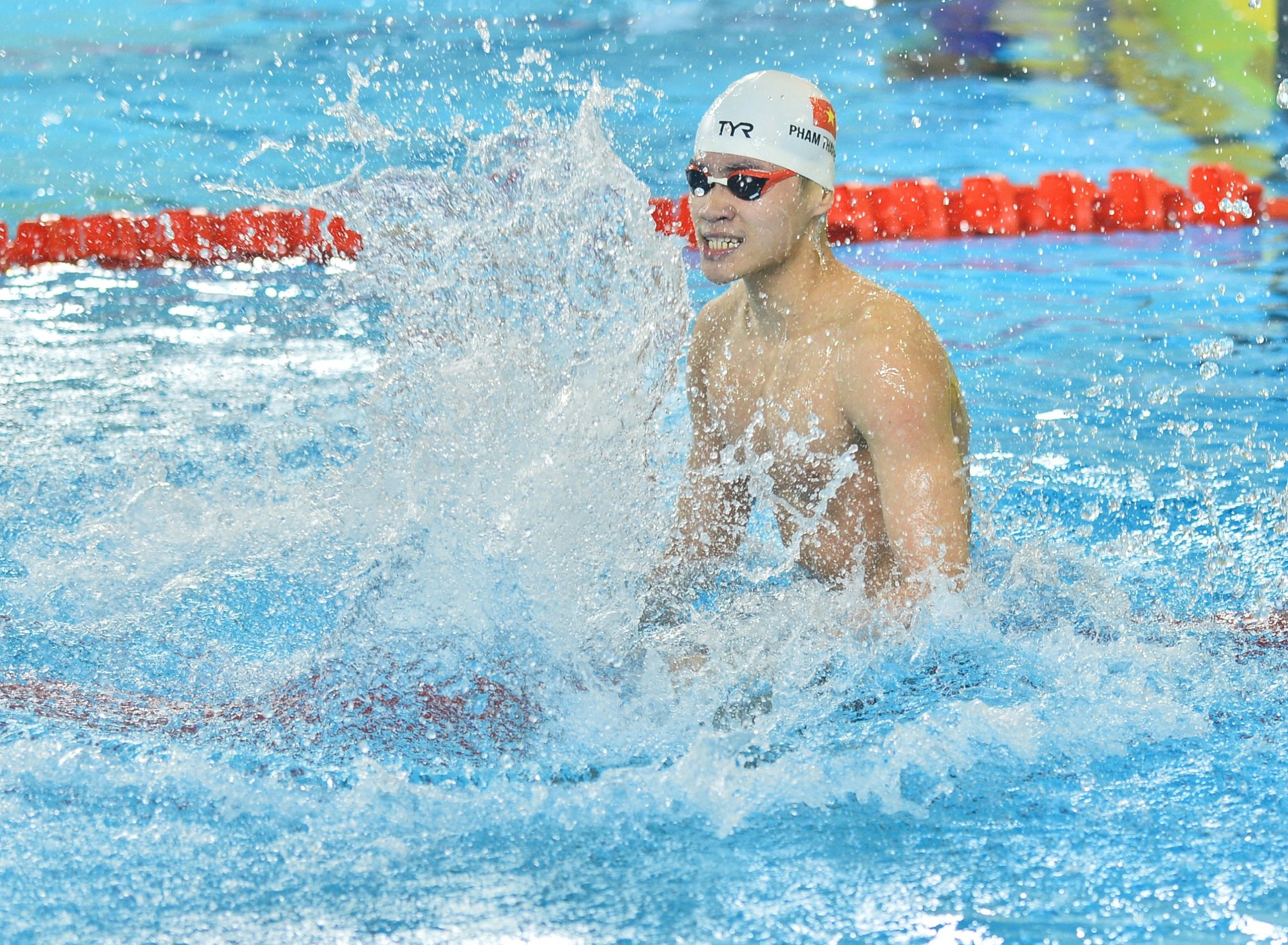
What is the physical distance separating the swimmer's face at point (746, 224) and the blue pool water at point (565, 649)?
41 centimetres

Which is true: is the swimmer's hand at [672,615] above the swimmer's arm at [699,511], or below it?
below

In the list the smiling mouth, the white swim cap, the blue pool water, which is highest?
the white swim cap

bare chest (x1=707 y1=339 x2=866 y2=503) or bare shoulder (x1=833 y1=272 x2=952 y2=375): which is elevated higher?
bare shoulder (x1=833 y1=272 x2=952 y2=375)

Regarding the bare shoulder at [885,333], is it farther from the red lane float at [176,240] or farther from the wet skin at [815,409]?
the red lane float at [176,240]

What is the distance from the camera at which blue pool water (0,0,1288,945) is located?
1.72 metres

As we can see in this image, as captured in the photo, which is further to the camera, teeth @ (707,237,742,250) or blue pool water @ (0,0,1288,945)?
teeth @ (707,237,742,250)

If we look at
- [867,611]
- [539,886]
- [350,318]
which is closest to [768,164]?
[867,611]

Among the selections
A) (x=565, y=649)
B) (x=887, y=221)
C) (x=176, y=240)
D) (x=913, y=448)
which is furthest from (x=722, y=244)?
(x=176, y=240)

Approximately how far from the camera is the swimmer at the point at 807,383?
1939mm

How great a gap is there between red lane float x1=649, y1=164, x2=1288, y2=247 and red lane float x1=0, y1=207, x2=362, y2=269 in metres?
1.78

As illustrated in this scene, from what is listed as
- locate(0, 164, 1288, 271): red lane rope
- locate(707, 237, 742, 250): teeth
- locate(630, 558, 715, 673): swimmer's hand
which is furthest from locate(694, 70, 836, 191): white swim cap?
locate(0, 164, 1288, 271): red lane rope

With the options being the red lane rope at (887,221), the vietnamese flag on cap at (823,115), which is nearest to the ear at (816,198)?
the vietnamese flag on cap at (823,115)

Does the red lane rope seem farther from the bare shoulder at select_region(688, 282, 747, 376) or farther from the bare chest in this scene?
the bare chest

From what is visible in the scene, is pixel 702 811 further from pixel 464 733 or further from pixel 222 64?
pixel 222 64
